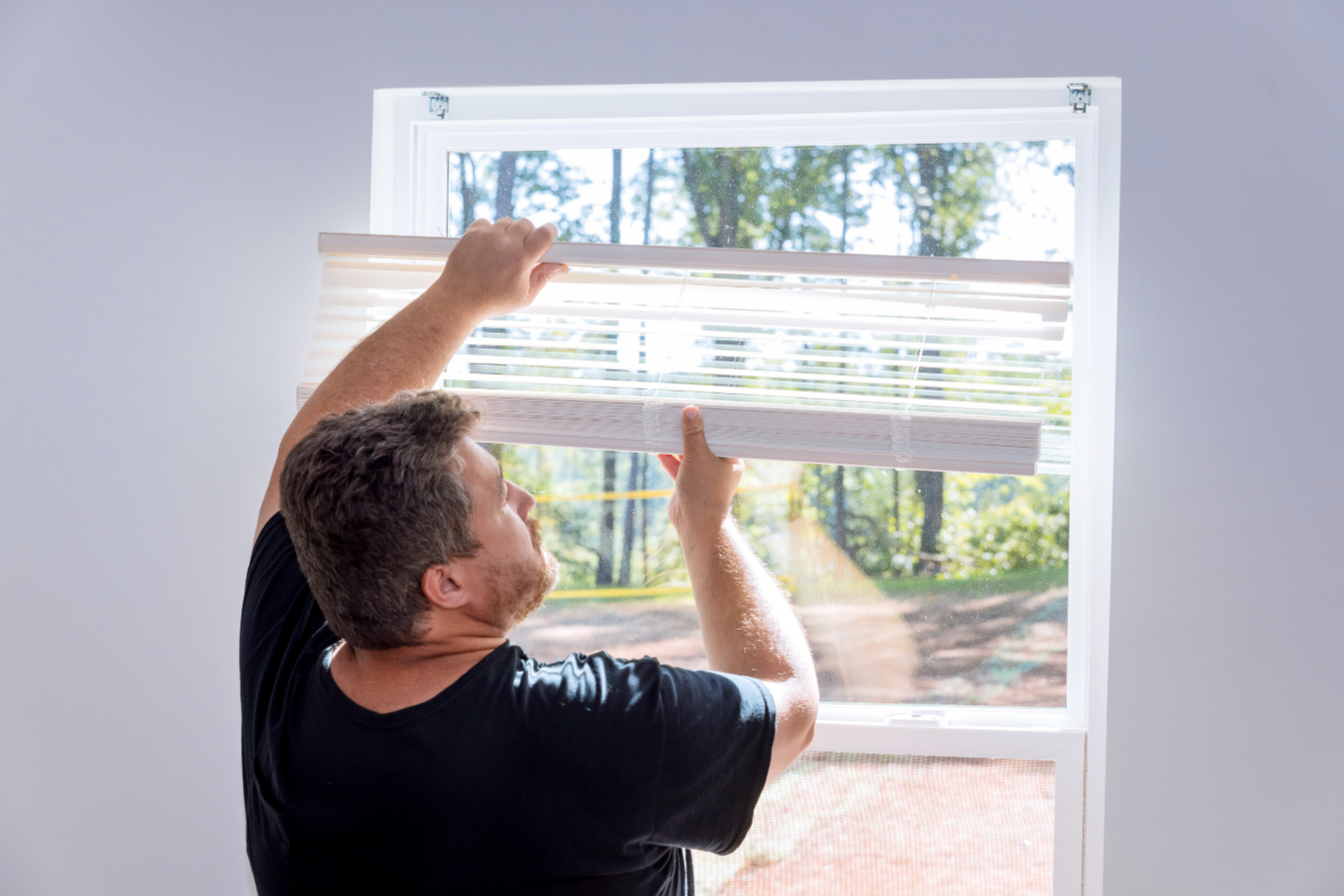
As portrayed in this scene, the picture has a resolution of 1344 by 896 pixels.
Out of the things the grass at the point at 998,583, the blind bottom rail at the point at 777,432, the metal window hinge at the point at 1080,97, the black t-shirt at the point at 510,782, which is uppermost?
the metal window hinge at the point at 1080,97

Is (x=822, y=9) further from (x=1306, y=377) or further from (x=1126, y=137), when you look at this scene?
(x=1306, y=377)

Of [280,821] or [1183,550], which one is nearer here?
[280,821]

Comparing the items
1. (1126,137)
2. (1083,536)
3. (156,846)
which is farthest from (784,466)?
(156,846)

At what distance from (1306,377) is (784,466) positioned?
0.82 meters

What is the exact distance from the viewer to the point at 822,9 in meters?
1.42

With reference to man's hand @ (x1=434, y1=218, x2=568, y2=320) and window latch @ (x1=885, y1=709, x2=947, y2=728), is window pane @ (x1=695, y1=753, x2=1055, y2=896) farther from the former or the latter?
man's hand @ (x1=434, y1=218, x2=568, y2=320)

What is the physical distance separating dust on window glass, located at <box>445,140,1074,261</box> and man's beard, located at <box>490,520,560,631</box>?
676mm

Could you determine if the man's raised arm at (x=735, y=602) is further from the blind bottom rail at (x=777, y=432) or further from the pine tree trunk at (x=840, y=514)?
the pine tree trunk at (x=840, y=514)

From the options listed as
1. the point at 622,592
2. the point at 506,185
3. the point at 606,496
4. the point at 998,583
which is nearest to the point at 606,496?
the point at 606,496

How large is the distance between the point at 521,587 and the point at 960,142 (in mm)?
1079

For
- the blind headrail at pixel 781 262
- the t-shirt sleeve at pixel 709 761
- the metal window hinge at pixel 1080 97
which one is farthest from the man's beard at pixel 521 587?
the metal window hinge at pixel 1080 97

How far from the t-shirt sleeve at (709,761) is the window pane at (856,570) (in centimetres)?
54

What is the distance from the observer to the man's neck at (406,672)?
1.04 meters

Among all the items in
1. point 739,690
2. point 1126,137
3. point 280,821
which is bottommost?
point 280,821
